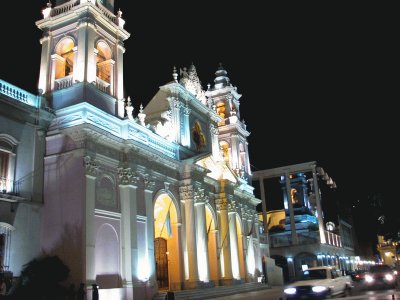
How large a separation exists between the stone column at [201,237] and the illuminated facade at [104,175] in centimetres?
7

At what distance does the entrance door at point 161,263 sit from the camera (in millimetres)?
28859

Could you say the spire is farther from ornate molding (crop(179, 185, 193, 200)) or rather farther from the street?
the street

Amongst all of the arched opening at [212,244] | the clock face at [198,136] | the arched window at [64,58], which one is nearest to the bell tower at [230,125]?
the clock face at [198,136]

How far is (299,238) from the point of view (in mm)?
55656

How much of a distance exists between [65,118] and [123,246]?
701cm

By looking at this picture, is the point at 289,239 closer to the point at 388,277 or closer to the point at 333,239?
the point at 333,239

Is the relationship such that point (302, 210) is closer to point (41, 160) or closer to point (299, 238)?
point (299, 238)

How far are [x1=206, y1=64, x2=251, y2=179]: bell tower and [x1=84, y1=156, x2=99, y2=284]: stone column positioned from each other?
66.0 feet

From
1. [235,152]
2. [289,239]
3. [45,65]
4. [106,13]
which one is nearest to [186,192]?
[45,65]

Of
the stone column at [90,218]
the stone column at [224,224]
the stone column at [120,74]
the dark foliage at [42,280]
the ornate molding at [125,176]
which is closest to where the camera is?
the dark foliage at [42,280]

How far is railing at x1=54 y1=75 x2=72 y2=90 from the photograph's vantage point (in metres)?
24.1

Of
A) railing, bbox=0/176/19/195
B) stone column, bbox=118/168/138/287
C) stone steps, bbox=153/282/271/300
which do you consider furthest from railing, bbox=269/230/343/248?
railing, bbox=0/176/19/195

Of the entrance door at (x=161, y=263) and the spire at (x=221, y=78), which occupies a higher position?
the spire at (x=221, y=78)

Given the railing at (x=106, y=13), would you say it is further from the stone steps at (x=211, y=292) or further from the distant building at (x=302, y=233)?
the distant building at (x=302, y=233)
